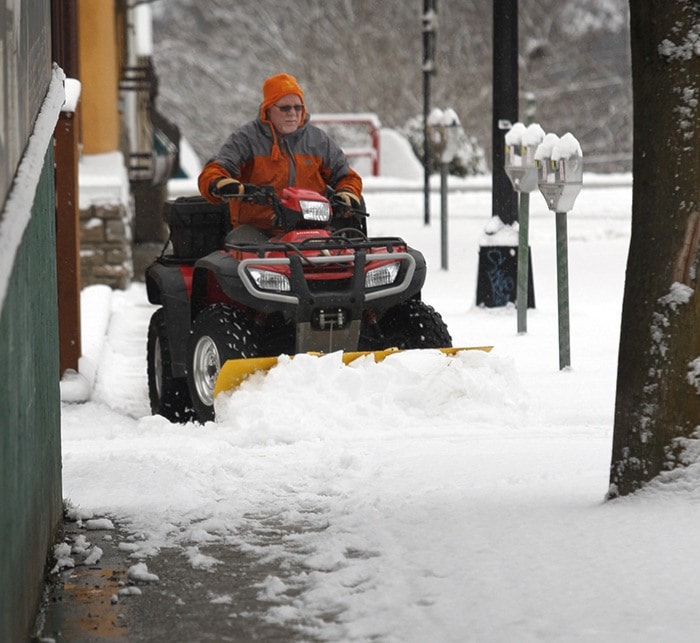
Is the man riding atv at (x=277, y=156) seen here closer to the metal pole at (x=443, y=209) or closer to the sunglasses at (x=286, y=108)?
the sunglasses at (x=286, y=108)

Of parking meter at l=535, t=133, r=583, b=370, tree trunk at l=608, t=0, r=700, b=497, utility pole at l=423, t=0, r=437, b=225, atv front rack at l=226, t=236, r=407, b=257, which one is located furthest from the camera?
utility pole at l=423, t=0, r=437, b=225

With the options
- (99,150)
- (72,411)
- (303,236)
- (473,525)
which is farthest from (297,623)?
(99,150)

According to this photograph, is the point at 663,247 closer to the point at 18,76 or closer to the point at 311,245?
the point at 18,76

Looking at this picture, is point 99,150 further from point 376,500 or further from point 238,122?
point 238,122

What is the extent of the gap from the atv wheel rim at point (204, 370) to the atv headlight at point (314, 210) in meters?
0.77

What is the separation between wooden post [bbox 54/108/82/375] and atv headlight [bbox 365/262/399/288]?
2.01 meters

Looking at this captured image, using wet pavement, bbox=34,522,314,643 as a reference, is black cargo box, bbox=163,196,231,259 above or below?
above

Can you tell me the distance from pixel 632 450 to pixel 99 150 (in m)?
11.6

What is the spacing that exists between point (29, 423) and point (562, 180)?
202 inches

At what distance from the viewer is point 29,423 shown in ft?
14.6

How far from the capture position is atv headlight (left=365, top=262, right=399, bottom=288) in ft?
26.3

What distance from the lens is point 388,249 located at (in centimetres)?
820

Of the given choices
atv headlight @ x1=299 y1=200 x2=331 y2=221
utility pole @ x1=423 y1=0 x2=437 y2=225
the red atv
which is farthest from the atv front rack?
utility pole @ x1=423 y1=0 x2=437 y2=225

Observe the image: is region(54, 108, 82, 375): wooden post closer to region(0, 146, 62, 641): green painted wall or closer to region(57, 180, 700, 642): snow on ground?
region(57, 180, 700, 642): snow on ground
